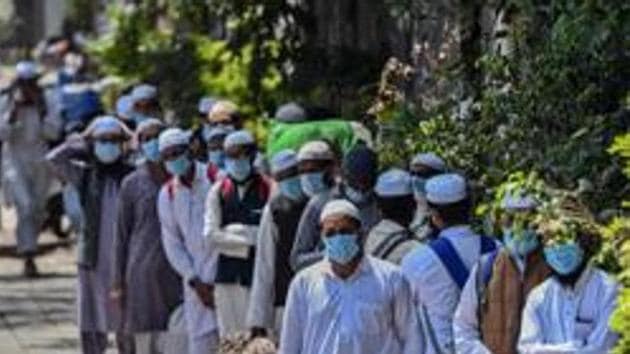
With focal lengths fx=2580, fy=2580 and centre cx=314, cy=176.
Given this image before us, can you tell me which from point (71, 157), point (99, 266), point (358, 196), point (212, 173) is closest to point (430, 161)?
point (358, 196)

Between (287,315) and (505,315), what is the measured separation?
1.02 meters

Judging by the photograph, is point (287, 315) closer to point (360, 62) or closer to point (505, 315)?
point (505, 315)

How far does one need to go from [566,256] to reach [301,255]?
2566 millimetres

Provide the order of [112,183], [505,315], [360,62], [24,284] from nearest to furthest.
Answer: [505,315], [112,183], [360,62], [24,284]

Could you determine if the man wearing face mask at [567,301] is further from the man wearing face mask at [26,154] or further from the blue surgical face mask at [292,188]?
the man wearing face mask at [26,154]

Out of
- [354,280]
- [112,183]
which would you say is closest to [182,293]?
[112,183]

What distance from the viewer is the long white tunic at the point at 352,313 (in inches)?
416

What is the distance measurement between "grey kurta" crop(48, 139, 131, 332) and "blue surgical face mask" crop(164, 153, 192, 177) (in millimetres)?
1047

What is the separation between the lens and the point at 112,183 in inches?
606

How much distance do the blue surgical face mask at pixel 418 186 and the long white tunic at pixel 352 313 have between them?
→ 3.11 feet

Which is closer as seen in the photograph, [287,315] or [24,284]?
[287,315]

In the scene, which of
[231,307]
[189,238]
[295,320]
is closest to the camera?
[295,320]

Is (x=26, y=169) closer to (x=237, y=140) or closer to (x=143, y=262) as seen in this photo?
(x=143, y=262)

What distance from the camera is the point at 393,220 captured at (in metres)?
11.5
